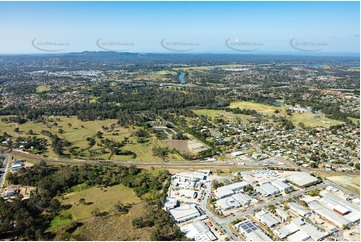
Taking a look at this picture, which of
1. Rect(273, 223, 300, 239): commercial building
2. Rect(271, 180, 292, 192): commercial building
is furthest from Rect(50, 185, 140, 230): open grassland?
Rect(271, 180, 292, 192): commercial building

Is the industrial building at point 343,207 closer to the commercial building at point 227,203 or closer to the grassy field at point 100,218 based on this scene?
the commercial building at point 227,203

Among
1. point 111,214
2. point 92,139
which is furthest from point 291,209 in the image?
point 92,139

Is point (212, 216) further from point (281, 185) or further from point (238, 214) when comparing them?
point (281, 185)

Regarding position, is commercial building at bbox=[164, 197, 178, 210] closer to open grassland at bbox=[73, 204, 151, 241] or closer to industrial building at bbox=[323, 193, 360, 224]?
open grassland at bbox=[73, 204, 151, 241]

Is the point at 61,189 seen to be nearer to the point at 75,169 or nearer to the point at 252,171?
the point at 75,169

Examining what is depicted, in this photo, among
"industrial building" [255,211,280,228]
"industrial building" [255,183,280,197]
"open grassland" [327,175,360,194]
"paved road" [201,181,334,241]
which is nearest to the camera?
"paved road" [201,181,334,241]

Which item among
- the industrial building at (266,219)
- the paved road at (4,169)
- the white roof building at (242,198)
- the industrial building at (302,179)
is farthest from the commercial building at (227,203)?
the paved road at (4,169)
